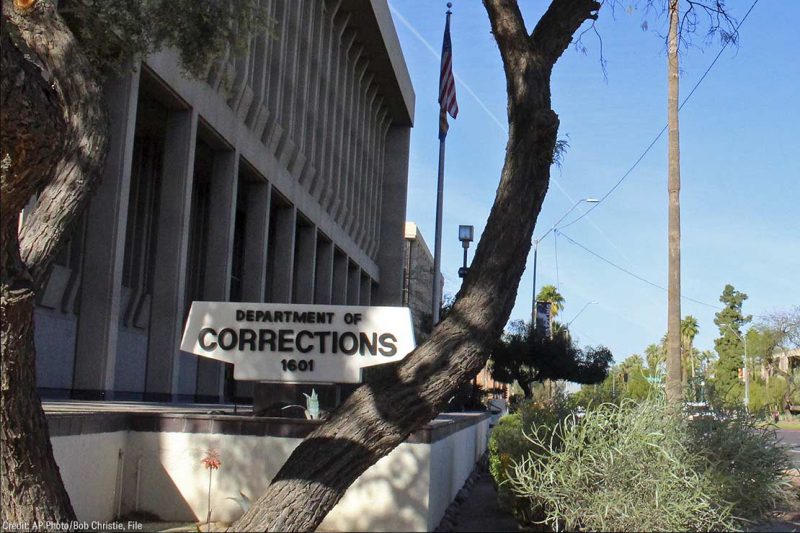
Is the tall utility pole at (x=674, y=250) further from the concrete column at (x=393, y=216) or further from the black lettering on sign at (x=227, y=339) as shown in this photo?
the concrete column at (x=393, y=216)

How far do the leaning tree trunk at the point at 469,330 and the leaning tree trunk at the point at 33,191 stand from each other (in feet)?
4.46

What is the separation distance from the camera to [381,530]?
9891 millimetres

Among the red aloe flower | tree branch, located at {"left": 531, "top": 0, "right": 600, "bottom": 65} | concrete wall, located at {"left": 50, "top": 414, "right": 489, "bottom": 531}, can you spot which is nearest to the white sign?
concrete wall, located at {"left": 50, "top": 414, "right": 489, "bottom": 531}

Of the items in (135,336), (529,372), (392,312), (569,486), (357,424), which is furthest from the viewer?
(529,372)

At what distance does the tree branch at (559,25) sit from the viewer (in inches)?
284

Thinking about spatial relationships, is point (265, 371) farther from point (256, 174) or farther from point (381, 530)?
point (256, 174)

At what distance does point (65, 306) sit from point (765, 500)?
18121 mm

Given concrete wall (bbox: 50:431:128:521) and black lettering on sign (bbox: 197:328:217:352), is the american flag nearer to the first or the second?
black lettering on sign (bbox: 197:328:217:352)

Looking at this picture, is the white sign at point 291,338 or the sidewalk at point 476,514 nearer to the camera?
the white sign at point 291,338

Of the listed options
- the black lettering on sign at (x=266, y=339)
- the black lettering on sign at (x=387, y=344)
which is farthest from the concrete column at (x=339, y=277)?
the black lettering on sign at (x=387, y=344)

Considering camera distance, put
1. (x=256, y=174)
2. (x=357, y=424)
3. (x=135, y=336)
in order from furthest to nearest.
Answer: (x=256, y=174)
(x=135, y=336)
(x=357, y=424)

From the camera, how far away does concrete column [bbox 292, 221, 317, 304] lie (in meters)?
38.0

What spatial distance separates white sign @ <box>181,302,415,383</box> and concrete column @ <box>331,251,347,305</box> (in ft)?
114

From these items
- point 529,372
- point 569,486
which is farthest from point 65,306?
point 529,372
